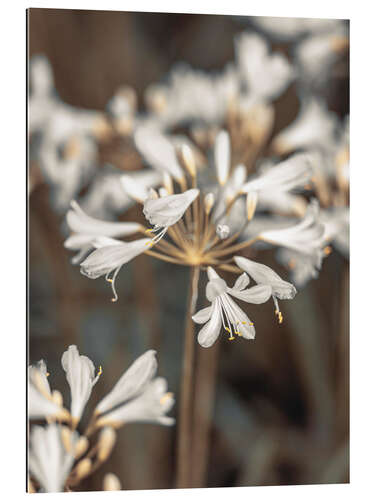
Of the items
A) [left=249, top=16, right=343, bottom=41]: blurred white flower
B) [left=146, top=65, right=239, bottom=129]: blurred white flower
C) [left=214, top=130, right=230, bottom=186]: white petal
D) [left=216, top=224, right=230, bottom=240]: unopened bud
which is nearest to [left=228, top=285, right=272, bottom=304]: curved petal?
[left=216, top=224, right=230, bottom=240]: unopened bud

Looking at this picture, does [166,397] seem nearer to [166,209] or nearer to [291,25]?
[166,209]

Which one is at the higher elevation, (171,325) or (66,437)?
(171,325)

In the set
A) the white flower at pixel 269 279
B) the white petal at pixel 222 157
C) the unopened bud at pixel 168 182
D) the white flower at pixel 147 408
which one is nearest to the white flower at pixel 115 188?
the unopened bud at pixel 168 182

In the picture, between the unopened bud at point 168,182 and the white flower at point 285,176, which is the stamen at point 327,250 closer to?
the white flower at point 285,176

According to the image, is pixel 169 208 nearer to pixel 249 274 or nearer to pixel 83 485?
pixel 249 274

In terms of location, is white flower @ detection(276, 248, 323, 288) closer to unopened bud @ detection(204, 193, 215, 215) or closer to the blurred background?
the blurred background

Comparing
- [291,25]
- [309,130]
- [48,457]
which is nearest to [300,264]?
[309,130]
